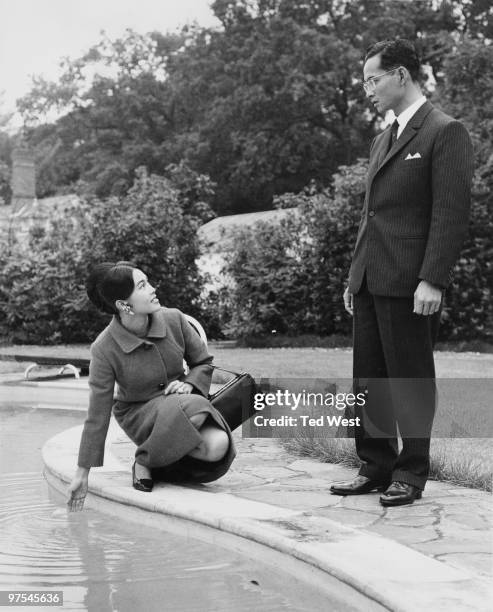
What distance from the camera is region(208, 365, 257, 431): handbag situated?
473cm

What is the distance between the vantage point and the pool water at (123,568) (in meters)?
2.99

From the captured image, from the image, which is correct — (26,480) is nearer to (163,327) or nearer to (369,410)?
(163,327)

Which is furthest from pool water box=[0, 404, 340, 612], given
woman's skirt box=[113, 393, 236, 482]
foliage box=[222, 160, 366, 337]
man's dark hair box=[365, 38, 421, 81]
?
foliage box=[222, 160, 366, 337]

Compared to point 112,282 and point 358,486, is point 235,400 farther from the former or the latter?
point 112,282

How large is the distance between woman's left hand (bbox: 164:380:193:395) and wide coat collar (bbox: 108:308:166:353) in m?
0.25

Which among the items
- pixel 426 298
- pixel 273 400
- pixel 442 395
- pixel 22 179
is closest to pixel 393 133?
pixel 426 298

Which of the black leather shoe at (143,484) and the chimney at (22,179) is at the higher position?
the chimney at (22,179)

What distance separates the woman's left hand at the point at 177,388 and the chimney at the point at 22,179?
3372 centimetres

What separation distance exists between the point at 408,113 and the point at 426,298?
90 cm

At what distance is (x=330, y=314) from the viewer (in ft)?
52.7

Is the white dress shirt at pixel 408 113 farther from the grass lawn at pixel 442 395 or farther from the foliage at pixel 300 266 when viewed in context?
the foliage at pixel 300 266

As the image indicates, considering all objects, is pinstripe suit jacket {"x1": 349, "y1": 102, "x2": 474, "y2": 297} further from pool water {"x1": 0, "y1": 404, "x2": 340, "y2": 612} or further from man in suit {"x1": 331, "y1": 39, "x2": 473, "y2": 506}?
pool water {"x1": 0, "y1": 404, "x2": 340, "y2": 612}

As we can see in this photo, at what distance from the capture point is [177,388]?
4461mm

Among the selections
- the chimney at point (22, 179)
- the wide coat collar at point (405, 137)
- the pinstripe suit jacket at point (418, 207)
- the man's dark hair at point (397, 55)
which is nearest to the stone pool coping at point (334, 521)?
the pinstripe suit jacket at point (418, 207)
